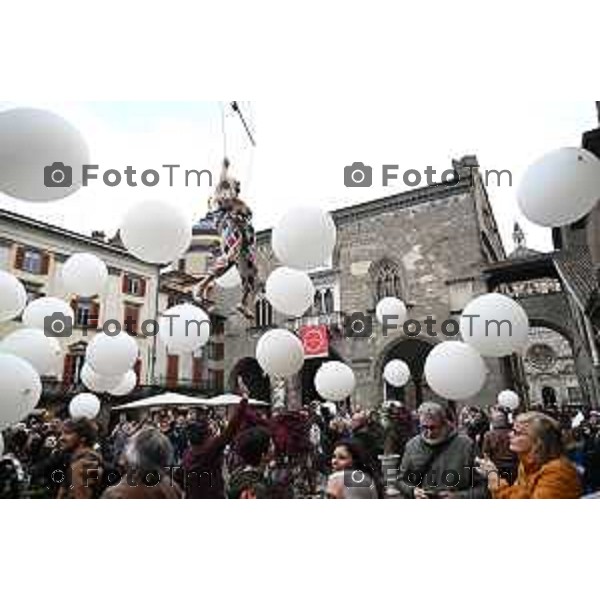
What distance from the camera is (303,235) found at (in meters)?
4.05

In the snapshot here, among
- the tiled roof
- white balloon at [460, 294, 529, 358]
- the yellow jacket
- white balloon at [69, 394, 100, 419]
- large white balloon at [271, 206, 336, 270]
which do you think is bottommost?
the yellow jacket

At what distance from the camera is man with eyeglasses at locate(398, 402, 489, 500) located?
2863 mm

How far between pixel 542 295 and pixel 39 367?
41.1 feet

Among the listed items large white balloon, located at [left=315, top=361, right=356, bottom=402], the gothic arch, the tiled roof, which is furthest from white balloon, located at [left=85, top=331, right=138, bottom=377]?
the gothic arch

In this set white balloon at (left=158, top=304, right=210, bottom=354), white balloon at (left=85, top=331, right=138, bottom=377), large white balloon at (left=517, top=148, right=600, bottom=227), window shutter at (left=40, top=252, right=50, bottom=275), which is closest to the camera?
large white balloon at (left=517, top=148, right=600, bottom=227)

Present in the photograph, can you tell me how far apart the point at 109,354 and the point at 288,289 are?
163cm

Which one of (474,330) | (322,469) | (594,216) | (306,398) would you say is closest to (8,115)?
(474,330)

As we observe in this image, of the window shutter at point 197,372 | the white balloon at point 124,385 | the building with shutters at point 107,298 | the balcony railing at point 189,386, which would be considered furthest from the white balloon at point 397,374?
the window shutter at point 197,372

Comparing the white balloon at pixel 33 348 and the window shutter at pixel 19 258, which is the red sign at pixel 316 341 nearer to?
the window shutter at pixel 19 258

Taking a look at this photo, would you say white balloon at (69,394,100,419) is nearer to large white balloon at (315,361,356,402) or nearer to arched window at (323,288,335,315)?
large white balloon at (315,361,356,402)

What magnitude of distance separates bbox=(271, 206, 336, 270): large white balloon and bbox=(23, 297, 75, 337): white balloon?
7.02 feet

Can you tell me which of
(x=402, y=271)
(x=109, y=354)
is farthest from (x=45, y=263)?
(x=109, y=354)

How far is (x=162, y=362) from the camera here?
19438 mm

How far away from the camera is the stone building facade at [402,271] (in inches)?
543
